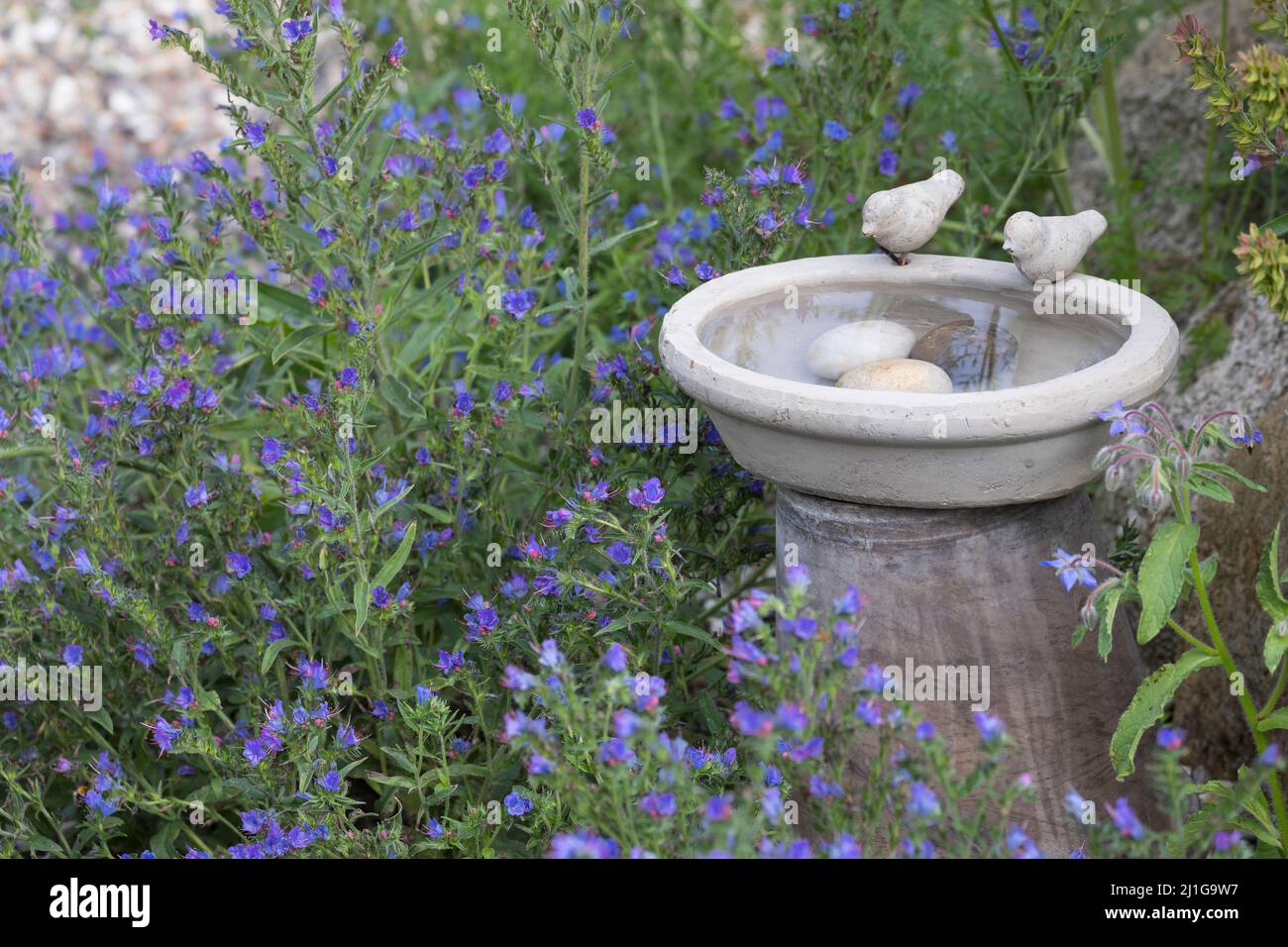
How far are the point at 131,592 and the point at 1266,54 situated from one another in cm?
217

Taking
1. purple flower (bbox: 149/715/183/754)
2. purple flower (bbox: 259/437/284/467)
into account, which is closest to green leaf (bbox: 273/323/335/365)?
purple flower (bbox: 259/437/284/467)

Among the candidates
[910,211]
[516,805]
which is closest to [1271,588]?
[910,211]

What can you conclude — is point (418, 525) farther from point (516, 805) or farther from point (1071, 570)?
point (1071, 570)

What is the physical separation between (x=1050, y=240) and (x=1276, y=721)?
3.01ft

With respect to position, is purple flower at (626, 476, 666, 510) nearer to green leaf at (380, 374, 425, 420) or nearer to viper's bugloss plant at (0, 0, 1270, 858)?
viper's bugloss plant at (0, 0, 1270, 858)

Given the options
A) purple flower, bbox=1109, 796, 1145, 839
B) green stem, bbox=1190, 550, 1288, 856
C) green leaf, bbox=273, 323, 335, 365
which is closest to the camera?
purple flower, bbox=1109, 796, 1145, 839

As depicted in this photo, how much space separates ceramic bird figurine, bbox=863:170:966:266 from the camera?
2705 mm

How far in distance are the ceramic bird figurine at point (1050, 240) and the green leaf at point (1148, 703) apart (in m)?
0.76

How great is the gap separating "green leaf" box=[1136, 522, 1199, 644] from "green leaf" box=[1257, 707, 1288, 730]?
264mm

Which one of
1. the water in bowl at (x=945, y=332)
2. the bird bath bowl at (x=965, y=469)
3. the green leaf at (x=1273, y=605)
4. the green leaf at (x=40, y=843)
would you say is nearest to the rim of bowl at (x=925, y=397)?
the bird bath bowl at (x=965, y=469)

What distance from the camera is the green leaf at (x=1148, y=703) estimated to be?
225cm

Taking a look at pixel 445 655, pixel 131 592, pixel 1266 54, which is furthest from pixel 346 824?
pixel 1266 54

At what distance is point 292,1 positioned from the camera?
2643mm

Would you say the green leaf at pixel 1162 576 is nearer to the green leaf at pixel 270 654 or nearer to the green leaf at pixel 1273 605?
the green leaf at pixel 1273 605
